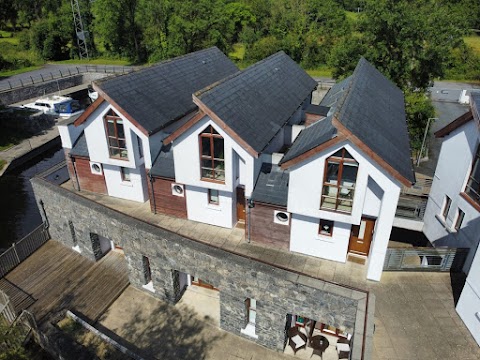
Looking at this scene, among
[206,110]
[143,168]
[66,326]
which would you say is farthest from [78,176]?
[206,110]

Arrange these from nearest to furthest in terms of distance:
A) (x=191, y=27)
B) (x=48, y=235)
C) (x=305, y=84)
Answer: (x=48, y=235) < (x=305, y=84) < (x=191, y=27)

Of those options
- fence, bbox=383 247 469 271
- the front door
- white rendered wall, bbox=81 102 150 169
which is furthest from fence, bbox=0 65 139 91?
fence, bbox=383 247 469 271

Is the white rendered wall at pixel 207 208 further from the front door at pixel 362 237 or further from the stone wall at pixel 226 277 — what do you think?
the front door at pixel 362 237

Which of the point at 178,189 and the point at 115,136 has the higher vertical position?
the point at 115,136

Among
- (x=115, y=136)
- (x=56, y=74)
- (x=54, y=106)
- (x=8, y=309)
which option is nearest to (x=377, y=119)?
(x=115, y=136)

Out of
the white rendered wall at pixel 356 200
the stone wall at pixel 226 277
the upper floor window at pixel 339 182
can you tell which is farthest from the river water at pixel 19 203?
the upper floor window at pixel 339 182

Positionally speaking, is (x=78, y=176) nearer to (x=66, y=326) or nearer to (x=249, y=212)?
(x=66, y=326)

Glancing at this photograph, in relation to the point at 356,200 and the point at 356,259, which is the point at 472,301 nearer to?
the point at 356,259
